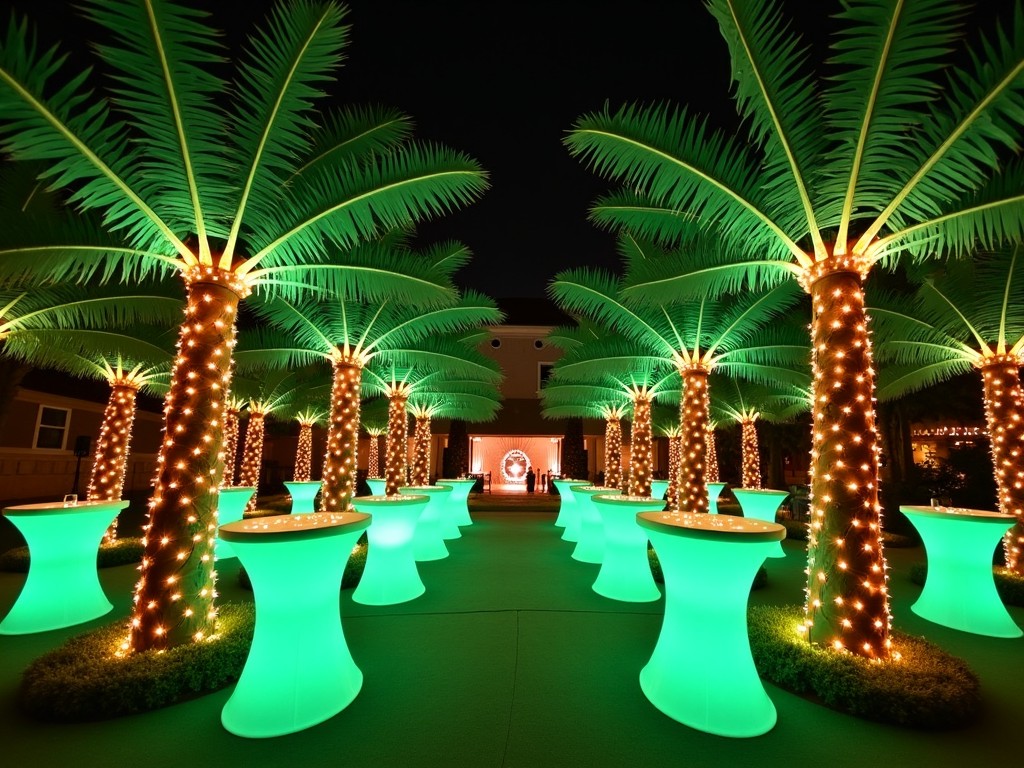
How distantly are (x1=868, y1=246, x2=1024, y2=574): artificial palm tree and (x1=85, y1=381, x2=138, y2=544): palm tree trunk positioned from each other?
41.8 ft

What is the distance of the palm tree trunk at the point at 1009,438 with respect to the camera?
6.61 metres

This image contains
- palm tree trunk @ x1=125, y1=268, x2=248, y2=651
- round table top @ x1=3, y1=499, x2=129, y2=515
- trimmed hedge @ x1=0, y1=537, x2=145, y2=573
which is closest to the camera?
palm tree trunk @ x1=125, y1=268, x2=248, y2=651

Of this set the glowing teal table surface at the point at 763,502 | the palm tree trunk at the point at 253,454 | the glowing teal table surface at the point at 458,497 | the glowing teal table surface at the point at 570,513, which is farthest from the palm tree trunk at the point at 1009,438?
the palm tree trunk at the point at 253,454

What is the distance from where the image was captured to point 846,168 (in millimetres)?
4195

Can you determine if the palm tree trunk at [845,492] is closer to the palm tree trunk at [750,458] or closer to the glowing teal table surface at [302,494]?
the glowing teal table surface at [302,494]

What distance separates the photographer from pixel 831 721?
3.16 meters

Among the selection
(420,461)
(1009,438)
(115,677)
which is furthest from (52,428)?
(1009,438)

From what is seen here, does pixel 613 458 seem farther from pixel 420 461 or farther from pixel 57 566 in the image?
pixel 57 566

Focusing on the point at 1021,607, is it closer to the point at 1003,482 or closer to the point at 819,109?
the point at 1003,482

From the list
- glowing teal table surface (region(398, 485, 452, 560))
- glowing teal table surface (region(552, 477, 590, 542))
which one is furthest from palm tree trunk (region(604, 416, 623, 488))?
glowing teal table surface (region(398, 485, 452, 560))

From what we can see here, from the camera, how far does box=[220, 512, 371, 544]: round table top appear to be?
2.99 metres

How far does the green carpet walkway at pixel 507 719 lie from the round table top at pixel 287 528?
2.60 ft

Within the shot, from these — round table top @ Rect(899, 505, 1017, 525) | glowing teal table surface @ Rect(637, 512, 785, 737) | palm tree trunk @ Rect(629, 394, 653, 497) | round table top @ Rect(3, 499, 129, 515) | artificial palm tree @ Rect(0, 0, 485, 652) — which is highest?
artificial palm tree @ Rect(0, 0, 485, 652)

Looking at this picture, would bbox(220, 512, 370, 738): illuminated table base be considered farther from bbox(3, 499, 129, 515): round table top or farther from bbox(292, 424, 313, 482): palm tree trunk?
bbox(292, 424, 313, 482): palm tree trunk
